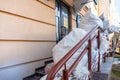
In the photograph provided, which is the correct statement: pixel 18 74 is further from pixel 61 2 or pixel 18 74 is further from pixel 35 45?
pixel 61 2

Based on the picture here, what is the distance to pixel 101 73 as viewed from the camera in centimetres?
301

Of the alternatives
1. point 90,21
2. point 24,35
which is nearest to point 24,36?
point 24,35

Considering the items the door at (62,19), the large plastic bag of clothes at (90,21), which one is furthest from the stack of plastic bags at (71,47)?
the door at (62,19)

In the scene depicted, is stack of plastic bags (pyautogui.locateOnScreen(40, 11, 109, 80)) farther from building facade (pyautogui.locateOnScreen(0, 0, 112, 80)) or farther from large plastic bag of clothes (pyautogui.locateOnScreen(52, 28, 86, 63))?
building facade (pyautogui.locateOnScreen(0, 0, 112, 80))

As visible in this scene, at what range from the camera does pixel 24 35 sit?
2621 mm

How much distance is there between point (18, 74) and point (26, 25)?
30.4 inches

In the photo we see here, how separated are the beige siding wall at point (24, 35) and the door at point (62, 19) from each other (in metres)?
0.61

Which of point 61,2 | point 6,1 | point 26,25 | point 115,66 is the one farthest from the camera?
point 115,66

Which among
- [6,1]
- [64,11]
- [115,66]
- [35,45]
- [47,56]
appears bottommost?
[115,66]

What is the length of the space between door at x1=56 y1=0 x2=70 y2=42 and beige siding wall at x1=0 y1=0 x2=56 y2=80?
606 millimetres

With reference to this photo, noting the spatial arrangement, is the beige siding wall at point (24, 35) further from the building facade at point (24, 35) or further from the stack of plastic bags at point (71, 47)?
the stack of plastic bags at point (71, 47)

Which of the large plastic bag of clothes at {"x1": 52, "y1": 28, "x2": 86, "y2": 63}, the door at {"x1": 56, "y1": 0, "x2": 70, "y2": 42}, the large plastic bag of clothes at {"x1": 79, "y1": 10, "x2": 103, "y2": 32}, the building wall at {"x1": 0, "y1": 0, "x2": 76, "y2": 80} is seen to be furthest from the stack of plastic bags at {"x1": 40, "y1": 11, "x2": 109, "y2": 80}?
the door at {"x1": 56, "y1": 0, "x2": 70, "y2": 42}

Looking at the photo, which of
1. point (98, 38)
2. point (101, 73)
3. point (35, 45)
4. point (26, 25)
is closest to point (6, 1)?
point (26, 25)

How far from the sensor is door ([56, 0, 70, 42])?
410cm
